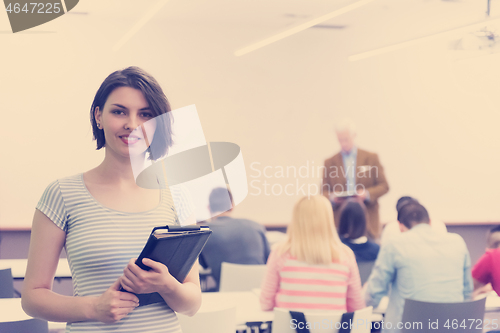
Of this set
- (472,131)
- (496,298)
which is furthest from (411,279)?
(472,131)

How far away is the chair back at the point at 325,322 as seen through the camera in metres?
1.93

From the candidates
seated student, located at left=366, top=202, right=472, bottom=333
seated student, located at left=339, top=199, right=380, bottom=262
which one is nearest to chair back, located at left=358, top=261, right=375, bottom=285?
seated student, located at left=339, top=199, right=380, bottom=262

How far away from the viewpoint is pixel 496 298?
2.46 meters

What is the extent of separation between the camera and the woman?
0.97 meters

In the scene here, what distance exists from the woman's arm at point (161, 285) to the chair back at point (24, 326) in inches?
39.5

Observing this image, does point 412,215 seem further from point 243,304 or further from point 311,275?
point 243,304

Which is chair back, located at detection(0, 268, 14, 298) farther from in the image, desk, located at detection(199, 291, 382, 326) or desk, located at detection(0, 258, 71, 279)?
desk, located at detection(199, 291, 382, 326)

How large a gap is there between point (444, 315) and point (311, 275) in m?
0.61

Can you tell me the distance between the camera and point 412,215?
8.21 ft

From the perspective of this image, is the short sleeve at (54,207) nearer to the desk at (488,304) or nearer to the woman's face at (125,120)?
the woman's face at (125,120)

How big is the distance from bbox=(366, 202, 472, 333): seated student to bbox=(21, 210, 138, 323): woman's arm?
5.74 feet

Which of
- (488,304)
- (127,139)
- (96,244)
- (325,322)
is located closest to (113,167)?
(127,139)

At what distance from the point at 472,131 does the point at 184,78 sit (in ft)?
11.5

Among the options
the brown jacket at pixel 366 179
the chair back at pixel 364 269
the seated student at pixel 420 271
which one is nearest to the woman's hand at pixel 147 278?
the seated student at pixel 420 271
